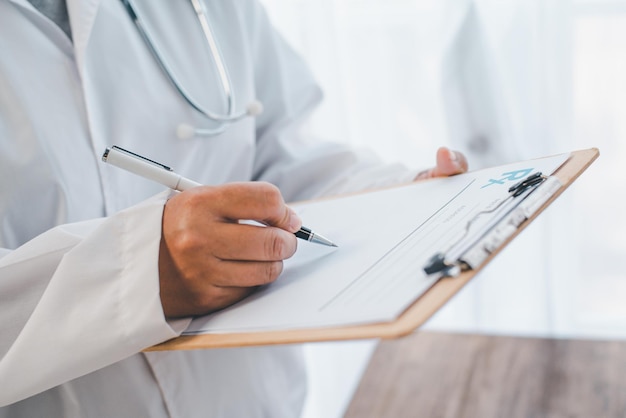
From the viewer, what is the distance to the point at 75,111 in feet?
2.24

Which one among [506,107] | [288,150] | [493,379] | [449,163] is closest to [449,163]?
[449,163]

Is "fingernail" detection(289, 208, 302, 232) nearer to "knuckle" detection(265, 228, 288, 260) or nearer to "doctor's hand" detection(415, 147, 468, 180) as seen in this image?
"knuckle" detection(265, 228, 288, 260)

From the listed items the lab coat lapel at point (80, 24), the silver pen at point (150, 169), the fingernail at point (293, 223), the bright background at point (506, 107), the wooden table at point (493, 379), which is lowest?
the wooden table at point (493, 379)

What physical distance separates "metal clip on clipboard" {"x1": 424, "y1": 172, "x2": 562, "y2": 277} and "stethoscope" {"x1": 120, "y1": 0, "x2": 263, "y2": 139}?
37 cm

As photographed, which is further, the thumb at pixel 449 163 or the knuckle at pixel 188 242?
the thumb at pixel 449 163

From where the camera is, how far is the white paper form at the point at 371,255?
0.45m

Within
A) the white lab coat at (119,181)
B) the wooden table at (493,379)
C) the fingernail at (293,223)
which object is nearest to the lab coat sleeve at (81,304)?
the white lab coat at (119,181)

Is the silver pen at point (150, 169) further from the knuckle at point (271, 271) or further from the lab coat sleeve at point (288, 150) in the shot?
the lab coat sleeve at point (288, 150)

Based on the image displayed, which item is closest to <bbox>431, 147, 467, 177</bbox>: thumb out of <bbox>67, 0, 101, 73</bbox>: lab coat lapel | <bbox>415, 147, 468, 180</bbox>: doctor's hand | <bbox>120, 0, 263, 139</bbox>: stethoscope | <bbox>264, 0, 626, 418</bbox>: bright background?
<bbox>415, 147, 468, 180</bbox>: doctor's hand

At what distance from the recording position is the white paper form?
1.47ft

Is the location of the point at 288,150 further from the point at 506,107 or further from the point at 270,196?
the point at 506,107

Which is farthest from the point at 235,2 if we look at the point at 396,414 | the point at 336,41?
the point at 396,414

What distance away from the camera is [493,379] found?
4.04 ft

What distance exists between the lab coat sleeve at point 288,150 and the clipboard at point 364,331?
42 cm
